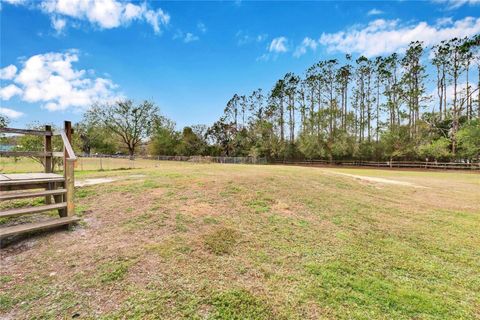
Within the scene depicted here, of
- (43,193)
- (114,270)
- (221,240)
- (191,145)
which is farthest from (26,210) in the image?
(191,145)

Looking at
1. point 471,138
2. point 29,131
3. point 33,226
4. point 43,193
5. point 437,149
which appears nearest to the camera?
point 33,226

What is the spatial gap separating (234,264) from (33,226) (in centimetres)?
Answer: 291

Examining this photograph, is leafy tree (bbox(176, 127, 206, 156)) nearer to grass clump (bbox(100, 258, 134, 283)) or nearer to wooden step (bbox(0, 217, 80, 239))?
wooden step (bbox(0, 217, 80, 239))

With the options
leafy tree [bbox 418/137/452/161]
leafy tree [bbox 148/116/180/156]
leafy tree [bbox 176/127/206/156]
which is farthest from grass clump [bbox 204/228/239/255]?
leafy tree [bbox 148/116/180/156]

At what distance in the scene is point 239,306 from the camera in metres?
2.48

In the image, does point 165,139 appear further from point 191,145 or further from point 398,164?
point 398,164

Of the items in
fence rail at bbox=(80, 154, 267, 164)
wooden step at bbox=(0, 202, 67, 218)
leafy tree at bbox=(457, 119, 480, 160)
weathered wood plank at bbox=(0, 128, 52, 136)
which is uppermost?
leafy tree at bbox=(457, 119, 480, 160)

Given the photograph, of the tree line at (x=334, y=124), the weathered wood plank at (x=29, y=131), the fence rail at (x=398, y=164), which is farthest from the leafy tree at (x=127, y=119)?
the weathered wood plank at (x=29, y=131)

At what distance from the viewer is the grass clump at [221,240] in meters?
3.54

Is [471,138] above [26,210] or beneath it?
above

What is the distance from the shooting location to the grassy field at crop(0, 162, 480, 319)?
2.46 meters

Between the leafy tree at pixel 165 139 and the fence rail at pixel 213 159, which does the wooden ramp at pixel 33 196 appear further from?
the leafy tree at pixel 165 139

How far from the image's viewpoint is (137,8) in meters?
9.23

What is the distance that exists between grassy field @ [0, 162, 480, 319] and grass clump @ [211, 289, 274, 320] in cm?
1
